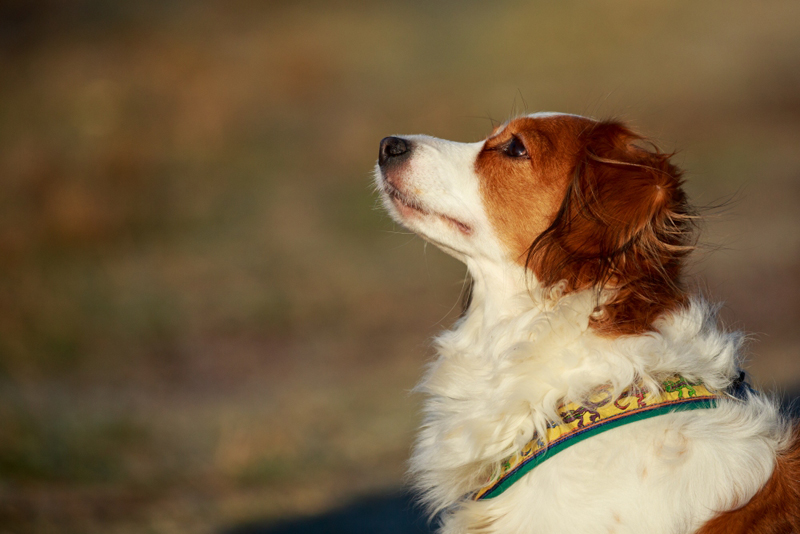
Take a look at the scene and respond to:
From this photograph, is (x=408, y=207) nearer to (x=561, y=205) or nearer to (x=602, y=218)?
(x=561, y=205)

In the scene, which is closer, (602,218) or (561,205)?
(602,218)

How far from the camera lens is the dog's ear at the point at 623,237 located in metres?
2.27

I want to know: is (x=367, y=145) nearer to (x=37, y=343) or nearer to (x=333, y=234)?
(x=333, y=234)

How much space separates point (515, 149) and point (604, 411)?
107cm

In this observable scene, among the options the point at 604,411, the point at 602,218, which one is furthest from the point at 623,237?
the point at 604,411

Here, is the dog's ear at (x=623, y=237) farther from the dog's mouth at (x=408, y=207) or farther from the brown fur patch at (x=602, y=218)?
the dog's mouth at (x=408, y=207)

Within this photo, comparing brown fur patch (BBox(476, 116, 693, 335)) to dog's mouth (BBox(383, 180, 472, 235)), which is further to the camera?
dog's mouth (BBox(383, 180, 472, 235))

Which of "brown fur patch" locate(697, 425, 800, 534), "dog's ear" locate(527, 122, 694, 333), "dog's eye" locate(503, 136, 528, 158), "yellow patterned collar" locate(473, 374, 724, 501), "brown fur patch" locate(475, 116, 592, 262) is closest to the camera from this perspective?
"brown fur patch" locate(697, 425, 800, 534)

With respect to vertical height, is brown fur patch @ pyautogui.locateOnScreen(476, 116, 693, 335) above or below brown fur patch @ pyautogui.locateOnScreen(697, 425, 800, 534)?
above

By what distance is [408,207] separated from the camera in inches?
104

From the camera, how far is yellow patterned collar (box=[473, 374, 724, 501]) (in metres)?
2.08

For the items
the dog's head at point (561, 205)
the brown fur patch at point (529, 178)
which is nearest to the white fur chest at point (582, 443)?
the dog's head at point (561, 205)

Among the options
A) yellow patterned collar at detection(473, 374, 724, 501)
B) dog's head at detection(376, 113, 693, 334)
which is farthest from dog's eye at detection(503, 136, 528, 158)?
yellow patterned collar at detection(473, 374, 724, 501)

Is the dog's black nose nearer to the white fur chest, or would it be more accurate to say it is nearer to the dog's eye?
the dog's eye
